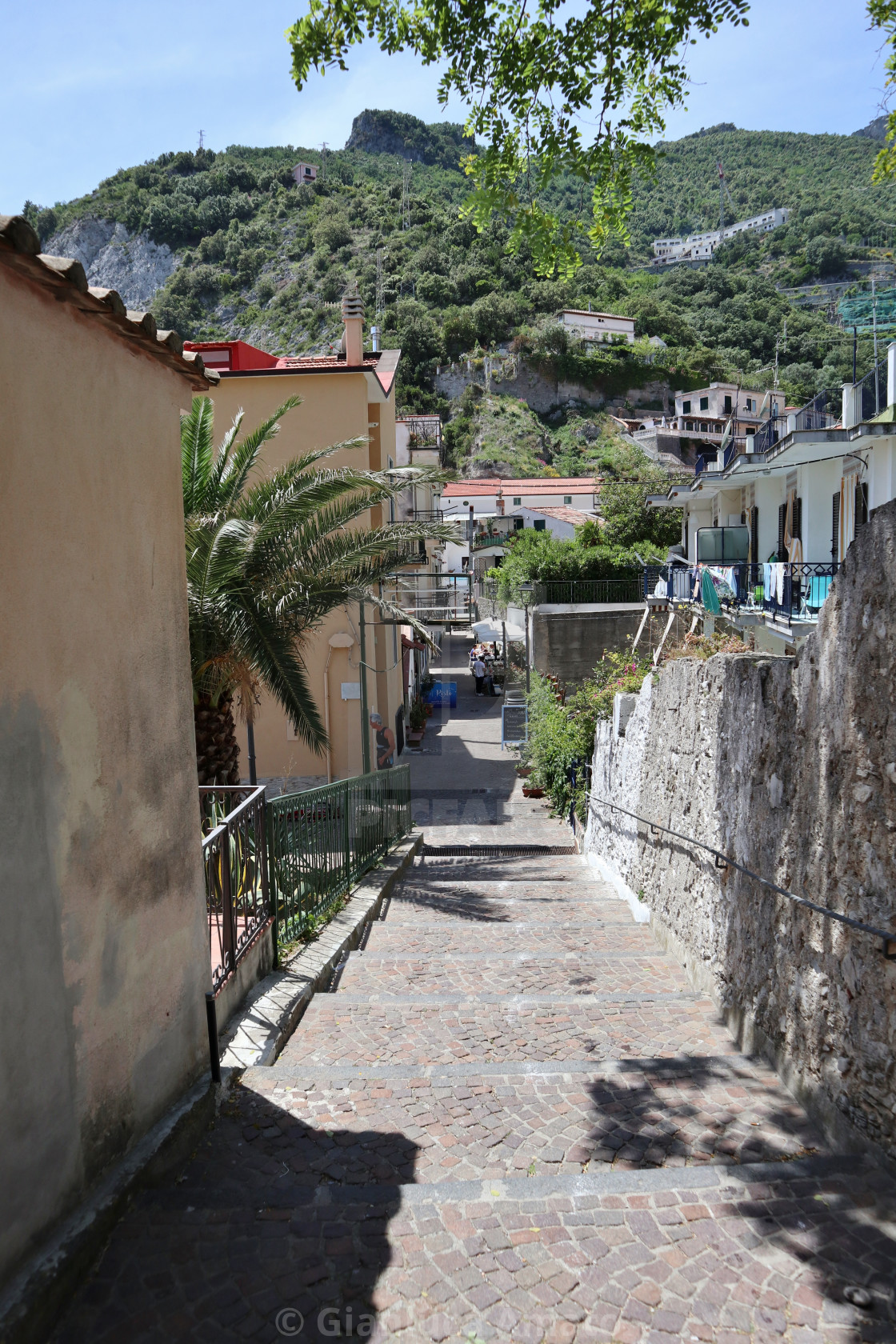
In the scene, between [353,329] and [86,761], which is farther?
[353,329]

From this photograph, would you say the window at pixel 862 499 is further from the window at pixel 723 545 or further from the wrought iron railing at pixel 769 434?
the window at pixel 723 545

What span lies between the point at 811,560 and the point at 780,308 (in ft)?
298

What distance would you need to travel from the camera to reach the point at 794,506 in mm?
18250

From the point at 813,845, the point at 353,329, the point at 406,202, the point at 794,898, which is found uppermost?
the point at 406,202

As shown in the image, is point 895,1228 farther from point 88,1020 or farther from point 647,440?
point 647,440

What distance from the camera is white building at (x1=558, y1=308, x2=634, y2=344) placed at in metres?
84.4

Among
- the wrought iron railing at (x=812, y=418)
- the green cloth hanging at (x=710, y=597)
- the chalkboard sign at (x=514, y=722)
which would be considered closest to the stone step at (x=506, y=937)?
the green cloth hanging at (x=710, y=597)

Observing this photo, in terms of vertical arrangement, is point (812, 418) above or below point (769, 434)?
below

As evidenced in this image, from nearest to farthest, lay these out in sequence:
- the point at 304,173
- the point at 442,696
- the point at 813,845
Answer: the point at 813,845
the point at 442,696
the point at 304,173

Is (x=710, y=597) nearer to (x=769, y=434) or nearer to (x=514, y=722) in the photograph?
(x=769, y=434)

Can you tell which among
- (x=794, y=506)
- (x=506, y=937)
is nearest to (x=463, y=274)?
(x=794, y=506)

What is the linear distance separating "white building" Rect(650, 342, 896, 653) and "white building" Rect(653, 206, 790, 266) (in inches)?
4511

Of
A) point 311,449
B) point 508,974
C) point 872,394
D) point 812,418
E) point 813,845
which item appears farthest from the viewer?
point 311,449

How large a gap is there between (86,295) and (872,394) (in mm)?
13972
